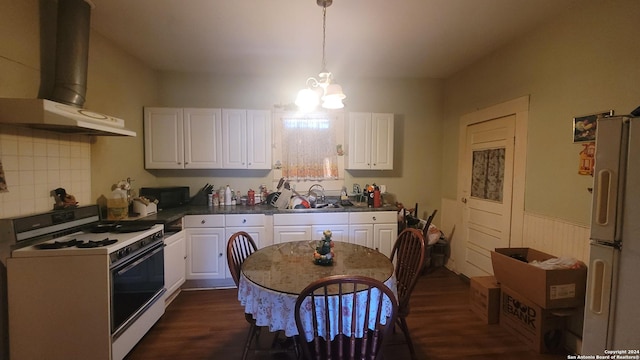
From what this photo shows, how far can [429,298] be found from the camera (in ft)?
9.44

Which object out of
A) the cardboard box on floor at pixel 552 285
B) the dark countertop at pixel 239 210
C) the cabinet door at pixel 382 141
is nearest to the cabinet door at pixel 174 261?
the dark countertop at pixel 239 210

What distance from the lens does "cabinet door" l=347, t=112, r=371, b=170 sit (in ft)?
11.5

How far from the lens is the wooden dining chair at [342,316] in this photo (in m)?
1.22

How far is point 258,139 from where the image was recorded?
11.2 ft

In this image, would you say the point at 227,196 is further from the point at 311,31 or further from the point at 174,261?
the point at 311,31

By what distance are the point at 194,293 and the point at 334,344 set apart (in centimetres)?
219

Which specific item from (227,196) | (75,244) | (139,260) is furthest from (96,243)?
(227,196)

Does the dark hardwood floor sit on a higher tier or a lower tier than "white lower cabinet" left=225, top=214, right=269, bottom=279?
lower

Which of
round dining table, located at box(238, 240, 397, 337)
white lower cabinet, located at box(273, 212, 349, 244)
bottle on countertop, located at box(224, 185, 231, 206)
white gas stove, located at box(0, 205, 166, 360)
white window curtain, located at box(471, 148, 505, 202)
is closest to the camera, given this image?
round dining table, located at box(238, 240, 397, 337)

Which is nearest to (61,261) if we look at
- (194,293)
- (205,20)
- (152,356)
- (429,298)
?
(152,356)

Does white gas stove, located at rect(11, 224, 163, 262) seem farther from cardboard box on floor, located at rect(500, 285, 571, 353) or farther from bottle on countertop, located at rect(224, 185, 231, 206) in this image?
cardboard box on floor, located at rect(500, 285, 571, 353)

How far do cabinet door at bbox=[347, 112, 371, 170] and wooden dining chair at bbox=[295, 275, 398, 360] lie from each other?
2.29m

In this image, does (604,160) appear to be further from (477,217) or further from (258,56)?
(258,56)

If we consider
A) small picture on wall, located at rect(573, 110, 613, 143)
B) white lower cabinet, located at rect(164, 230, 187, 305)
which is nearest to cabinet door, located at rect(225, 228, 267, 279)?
white lower cabinet, located at rect(164, 230, 187, 305)
